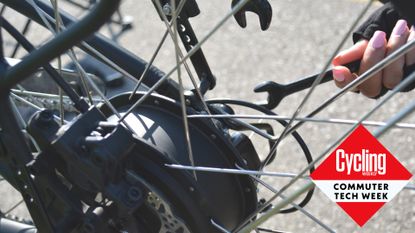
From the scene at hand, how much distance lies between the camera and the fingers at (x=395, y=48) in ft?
3.88

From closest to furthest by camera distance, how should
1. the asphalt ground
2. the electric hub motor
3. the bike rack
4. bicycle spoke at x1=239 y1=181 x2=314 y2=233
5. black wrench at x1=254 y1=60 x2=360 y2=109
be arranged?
the bike rack → bicycle spoke at x1=239 y1=181 x2=314 y2=233 → the electric hub motor → black wrench at x1=254 y1=60 x2=360 y2=109 → the asphalt ground

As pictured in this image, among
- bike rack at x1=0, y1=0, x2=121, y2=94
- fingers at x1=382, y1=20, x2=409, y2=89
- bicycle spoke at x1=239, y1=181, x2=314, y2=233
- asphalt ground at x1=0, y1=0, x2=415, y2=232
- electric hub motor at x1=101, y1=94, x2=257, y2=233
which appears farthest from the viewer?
asphalt ground at x1=0, y1=0, x2=415, y2=232

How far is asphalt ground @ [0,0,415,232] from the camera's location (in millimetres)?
1981

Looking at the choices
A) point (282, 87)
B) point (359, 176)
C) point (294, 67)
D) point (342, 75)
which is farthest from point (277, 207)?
point (294, 67)

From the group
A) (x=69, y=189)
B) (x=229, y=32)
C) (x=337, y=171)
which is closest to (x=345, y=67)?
(x=337, y=171)

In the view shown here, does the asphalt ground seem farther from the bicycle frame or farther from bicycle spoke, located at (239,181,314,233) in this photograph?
the bicycle frame

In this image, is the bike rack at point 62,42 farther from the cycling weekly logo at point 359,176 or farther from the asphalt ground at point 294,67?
the asphalt ground at point 294,67

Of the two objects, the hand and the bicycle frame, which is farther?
the hand

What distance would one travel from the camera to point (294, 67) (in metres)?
2.66

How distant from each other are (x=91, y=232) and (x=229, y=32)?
6.49 ft

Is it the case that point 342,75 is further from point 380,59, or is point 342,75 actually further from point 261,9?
point 261,9

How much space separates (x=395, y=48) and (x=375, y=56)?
34 mm

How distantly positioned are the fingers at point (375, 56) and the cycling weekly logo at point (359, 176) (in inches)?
5.9

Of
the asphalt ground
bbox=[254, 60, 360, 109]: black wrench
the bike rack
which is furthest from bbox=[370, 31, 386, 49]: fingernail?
the asphalt ground
